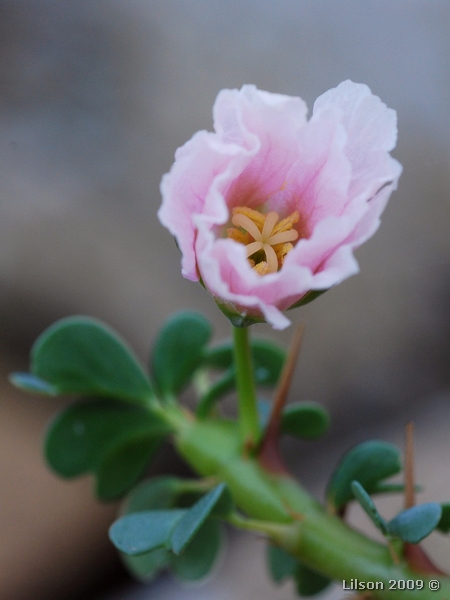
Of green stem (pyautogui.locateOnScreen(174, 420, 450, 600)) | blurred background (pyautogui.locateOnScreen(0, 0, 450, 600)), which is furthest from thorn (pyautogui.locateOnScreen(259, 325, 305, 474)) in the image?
blurred background (pyautogui.locateOnScreen(0, 0, 450, 600))

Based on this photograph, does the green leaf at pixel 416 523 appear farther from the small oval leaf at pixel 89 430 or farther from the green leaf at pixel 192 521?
the small oval leaf at pixel 89 430

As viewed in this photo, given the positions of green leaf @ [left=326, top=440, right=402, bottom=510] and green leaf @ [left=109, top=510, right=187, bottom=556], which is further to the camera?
green leaf @ [left=326, top=440, right=402, bottom=510]

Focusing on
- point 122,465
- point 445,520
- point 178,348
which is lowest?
point 445,520

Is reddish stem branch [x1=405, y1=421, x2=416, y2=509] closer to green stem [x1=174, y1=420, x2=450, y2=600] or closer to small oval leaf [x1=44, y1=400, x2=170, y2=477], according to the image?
green stem [x1=174, y1=420, x2=450, y2=600]

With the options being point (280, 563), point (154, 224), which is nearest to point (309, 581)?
point (280, 563)

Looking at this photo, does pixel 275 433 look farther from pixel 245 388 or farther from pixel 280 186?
pixel 280 186
